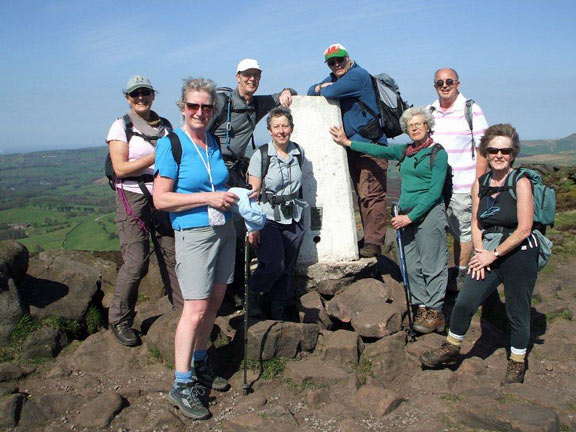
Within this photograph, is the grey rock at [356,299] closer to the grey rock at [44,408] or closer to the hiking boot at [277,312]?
the hiking boot at [277,312]

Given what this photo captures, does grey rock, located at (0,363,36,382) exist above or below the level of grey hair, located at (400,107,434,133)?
below

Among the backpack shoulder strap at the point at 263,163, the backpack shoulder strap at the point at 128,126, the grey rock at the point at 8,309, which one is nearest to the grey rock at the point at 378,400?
the backpack shoulder strap at the point at 263,163

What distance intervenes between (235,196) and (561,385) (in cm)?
490

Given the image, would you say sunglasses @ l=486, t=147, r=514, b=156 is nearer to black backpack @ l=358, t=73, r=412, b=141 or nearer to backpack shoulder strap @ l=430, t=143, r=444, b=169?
backpack shoulder strap @ l=430, t=143, r=444, b=169

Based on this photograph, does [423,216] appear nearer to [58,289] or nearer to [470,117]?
[470,117]

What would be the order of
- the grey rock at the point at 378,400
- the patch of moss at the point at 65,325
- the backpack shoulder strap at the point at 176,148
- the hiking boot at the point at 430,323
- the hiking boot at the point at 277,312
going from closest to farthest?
the backpack shoulder strap at the point at 176,148 < the grey rock at the point at 378,400 < the patch of moss at the point at 65,325 < the hiking boot at the point at 430,323 < the hiking boot at the point at 277,312

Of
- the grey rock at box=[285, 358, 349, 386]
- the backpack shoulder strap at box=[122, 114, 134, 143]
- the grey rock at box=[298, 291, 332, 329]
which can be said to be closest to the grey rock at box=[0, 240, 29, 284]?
the backpack shoulder strap at box=[122, 114, 134, 143]

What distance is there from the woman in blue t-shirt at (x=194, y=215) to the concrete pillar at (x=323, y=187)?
3198 millimetres

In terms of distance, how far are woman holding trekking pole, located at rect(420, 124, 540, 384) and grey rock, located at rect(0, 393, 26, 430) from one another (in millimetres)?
4804

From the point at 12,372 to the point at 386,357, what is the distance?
473 cm

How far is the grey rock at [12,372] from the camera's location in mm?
5645

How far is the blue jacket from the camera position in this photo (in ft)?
24.8

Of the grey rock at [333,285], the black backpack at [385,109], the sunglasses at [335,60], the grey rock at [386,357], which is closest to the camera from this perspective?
the grey rock at [386,357]

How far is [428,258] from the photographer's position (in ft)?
22.5
